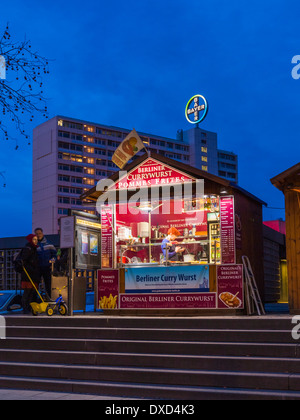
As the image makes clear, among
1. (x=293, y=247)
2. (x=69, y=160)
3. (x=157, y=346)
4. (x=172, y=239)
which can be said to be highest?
(x=69, y=160)

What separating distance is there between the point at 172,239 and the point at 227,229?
2154 millimetres

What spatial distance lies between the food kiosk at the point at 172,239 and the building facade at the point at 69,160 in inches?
3612

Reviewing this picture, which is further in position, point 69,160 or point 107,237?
point 69,160

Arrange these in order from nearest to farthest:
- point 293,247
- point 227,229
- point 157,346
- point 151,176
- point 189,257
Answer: point 157,346 → point 293,247 → point 227,229 → point 189,257 → point 151,176

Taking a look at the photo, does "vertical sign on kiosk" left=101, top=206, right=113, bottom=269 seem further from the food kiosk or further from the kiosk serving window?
the kiosk serving window

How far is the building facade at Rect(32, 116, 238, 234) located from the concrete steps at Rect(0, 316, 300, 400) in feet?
318

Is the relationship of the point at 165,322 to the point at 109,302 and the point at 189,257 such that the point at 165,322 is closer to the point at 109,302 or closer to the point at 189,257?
the point at 109,302

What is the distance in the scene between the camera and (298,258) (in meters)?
11.0

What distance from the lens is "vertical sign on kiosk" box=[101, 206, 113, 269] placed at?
13.4m

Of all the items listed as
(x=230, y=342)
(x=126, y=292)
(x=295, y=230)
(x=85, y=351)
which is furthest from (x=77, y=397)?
(x=295, y=230)

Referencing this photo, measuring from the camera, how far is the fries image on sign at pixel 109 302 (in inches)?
491

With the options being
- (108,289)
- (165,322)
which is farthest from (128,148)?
(165,322)

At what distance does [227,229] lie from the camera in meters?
12.0
